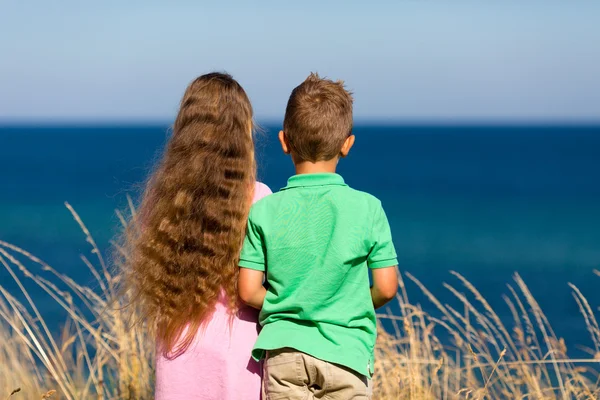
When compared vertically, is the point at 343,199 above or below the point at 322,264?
above

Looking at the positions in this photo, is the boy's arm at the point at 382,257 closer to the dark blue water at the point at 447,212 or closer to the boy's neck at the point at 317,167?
the boy's neck at the point at 317,167

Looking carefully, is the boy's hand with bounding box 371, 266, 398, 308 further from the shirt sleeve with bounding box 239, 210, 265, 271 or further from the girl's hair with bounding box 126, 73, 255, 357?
the girl's hair with bounding box 126, 73, 255, 357

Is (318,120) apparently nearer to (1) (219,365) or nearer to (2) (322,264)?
(2) (322,264)

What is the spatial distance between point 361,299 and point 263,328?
309mm

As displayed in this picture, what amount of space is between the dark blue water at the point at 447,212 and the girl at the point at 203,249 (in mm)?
180

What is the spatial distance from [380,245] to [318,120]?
408mm

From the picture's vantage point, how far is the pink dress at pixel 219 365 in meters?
2.38

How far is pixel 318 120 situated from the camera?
7.51 feet

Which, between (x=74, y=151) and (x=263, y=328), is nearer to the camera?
(x=263, y=328)

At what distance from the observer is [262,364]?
2.41 m

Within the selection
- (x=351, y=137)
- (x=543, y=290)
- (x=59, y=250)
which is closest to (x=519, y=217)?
(x=543, y=290)

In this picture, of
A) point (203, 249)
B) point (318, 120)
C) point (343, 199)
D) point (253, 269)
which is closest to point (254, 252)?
point (253, 269)

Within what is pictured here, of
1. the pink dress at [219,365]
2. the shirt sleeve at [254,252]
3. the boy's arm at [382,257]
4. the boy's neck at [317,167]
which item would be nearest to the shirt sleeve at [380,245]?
the boy's arm at [382,257]

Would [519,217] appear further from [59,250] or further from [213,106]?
[213,106]
